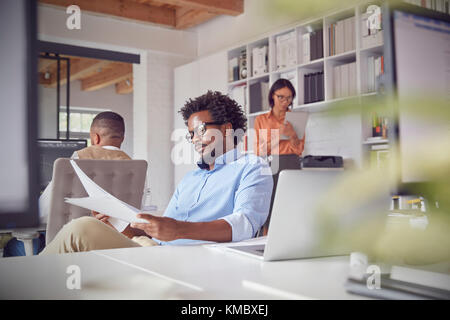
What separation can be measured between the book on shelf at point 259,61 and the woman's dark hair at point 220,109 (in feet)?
8.96

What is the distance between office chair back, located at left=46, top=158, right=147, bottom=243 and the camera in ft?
7.16

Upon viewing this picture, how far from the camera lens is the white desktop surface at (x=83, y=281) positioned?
0.64 m

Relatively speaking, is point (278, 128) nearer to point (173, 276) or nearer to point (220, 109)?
point (220, 109)

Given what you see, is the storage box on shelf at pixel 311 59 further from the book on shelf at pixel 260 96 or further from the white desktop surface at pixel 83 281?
the white desktop surface at pixel 83 281

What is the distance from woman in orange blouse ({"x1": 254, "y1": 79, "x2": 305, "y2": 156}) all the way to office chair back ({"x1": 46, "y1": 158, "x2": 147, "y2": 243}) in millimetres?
1550

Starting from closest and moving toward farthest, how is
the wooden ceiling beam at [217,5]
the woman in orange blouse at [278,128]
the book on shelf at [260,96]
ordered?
the woman in orange blouse at [278,128] → the book on shelf at [260,96] → the wooden ceiling beam at [217,5]

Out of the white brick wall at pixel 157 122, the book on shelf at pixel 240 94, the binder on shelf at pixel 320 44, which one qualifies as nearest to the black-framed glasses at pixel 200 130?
the binder on shelf at pixel 320 44

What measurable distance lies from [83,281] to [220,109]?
1.34 meters

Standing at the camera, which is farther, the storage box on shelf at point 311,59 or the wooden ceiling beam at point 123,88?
the wooden ceiling beam at point 123,88

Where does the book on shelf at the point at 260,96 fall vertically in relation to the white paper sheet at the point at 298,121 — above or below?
above

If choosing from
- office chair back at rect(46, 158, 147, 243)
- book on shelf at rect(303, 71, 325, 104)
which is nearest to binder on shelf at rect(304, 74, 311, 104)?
book on shelf at rect(303, 71, 325, 104)

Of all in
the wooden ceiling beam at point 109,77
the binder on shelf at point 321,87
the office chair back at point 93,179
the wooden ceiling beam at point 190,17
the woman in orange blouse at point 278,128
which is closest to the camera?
the office chair back at point 93,179

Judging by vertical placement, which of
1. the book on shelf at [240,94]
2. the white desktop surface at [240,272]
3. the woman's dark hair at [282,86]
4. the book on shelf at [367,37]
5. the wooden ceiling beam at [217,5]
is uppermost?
the wooden ceiling beam at [217,5]

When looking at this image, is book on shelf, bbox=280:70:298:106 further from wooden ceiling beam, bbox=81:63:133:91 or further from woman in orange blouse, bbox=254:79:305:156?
wooden ceiling beam, bbox=81:63:133:91
